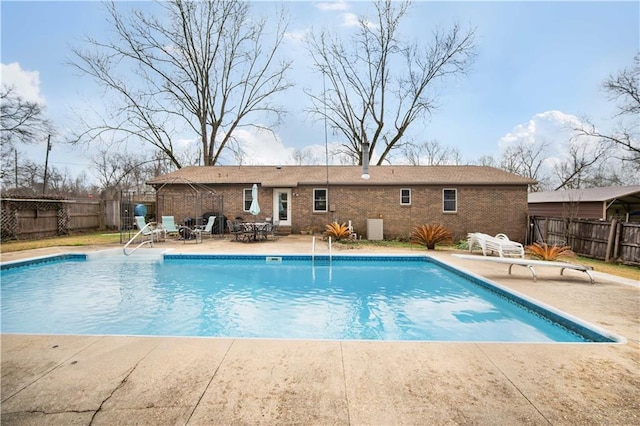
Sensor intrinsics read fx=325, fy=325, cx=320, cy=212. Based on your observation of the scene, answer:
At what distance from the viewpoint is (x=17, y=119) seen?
830 inches

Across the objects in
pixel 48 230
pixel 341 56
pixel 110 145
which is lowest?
pixel 48 230

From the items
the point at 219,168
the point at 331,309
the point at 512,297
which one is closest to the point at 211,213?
the point at 219,168

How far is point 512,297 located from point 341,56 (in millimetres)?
25545

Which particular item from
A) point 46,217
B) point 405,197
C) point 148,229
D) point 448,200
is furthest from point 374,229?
point 46,217

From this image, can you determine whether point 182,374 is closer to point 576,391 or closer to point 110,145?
point 576,391

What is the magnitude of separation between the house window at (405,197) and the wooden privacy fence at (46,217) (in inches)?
666

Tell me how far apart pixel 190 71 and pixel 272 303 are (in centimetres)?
2370

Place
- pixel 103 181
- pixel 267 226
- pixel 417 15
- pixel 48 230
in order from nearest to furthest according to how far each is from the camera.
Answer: pixel 267 226 < pixel 48 230 < pixel 417 15 < pixel 103 181

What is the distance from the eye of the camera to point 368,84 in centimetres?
2702

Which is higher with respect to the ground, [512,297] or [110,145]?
[110,145]

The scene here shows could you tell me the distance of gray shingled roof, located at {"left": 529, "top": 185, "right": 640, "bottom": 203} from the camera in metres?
16.8

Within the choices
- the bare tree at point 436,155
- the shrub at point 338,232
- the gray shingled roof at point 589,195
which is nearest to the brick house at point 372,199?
the shrub at point 338,232

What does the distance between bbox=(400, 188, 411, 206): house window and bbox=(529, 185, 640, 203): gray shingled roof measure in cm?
691

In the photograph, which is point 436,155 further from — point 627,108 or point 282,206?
point 282,206
